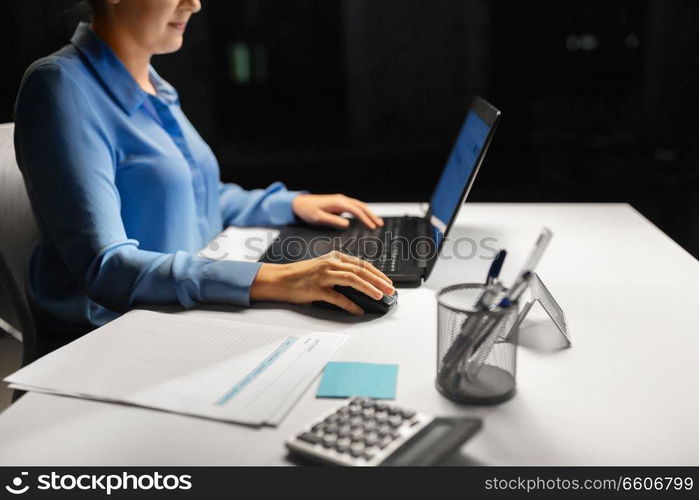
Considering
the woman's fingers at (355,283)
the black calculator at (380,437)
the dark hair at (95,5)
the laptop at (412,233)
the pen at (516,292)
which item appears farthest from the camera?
the dark hair at (95,5)

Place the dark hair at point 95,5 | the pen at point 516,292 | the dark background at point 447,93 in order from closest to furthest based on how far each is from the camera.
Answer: the pen at point 516,292, the dark hair at point 95,5, the dark background at point 447,93

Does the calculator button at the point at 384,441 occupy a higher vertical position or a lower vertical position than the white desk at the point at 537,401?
higher

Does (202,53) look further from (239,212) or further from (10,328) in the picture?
(10,328)

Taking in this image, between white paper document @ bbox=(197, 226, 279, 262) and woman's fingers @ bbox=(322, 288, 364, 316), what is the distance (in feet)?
1.08

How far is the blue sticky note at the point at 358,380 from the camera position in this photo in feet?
2.53

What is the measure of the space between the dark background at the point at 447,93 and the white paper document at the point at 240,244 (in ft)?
5.73

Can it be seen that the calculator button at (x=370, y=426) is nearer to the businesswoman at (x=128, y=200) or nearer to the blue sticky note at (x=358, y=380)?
the blue sticky note at (x=358, y=380)

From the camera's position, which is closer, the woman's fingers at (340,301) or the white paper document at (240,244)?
the woman's fingers at (340,301)

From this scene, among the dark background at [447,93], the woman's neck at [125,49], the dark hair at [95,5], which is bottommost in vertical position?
the dark background at [447,93]

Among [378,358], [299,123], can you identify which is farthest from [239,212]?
[299,123]

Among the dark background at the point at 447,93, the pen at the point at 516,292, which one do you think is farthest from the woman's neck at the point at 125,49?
the dark background at the point at 447,93

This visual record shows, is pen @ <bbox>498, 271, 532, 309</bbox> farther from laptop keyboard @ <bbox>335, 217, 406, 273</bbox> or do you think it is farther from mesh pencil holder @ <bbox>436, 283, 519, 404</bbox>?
laptop keyboard @ <bbox>335, 217, 406, 273</bbox>

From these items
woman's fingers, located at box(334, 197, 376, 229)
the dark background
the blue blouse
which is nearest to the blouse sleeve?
the blue blouse

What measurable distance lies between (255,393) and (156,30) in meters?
0.86
